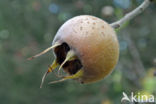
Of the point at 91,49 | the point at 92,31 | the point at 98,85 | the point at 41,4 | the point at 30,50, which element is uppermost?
the point at 41,4

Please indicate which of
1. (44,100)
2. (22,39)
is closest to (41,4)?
(22,39)

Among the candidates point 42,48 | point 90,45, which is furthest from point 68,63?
point 42,48

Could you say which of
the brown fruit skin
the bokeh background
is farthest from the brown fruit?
the bokeh background

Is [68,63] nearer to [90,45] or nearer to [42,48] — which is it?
[90,45]

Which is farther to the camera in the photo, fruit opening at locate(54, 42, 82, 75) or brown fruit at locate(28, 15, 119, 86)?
fruit opening at locate(54, 42, 82, 75)

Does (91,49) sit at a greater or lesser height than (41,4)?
lesser

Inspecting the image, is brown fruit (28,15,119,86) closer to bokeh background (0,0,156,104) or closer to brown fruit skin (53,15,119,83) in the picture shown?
brown fruit skin (53,15,119,83)

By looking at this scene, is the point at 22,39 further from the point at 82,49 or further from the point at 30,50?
the point at 82,49
